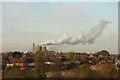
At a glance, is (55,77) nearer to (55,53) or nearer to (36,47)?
(36,47)

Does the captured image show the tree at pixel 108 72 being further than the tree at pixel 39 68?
Yes

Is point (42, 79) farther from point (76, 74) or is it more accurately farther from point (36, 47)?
point (36, 47)

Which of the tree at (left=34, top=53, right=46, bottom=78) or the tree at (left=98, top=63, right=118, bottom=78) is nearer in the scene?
the tree at (left=34, top=53, right=46, bottom=78)

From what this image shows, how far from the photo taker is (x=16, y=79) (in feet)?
49.2

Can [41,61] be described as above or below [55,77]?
above

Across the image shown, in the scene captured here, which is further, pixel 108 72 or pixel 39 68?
pixel 39 68

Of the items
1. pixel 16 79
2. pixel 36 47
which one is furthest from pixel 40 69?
pixel 36 47

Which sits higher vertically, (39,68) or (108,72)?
(39,68)

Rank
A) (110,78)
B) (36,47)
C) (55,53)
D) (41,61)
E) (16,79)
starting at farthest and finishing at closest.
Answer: (55,53) → (36,47) → (41,61) → (110,78) → (16,79)

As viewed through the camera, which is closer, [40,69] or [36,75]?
[36,75]

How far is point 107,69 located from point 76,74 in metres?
3.02

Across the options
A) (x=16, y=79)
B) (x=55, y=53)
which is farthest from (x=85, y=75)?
(x=55, y=53)

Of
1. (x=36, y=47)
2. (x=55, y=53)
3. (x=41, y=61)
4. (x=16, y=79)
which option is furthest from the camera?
(x=55, y=53)

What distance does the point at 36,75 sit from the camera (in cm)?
1547
